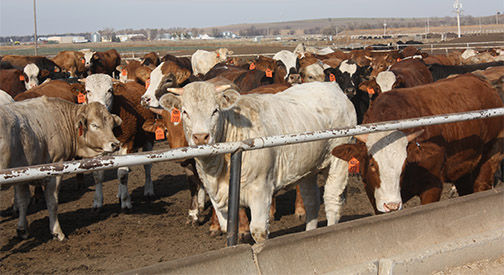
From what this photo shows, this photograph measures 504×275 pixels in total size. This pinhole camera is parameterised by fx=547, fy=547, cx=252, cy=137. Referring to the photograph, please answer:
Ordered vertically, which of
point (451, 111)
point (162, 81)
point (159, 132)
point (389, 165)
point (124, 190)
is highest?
point (162, 81)

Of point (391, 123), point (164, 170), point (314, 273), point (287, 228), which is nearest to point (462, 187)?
point (287, 228)

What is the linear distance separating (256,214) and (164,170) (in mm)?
6410

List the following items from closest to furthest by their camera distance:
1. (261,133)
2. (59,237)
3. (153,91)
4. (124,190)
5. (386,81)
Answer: (261,133), (59,237), (124,190), (153,91), (386,81)

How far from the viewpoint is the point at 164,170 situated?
10.6 m

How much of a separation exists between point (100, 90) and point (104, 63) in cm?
1785

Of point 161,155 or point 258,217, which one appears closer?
point 161,155

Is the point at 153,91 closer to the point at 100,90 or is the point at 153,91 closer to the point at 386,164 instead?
the point at 100,90

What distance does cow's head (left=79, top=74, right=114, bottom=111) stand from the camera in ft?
27.4

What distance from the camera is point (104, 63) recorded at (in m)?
25.4

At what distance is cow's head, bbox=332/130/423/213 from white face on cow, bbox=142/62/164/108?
419 centimetres

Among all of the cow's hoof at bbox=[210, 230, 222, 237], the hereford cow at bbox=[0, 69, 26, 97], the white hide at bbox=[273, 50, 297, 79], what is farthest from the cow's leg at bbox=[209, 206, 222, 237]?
the hereford cow at bbox=[0, 69, 26, 97]

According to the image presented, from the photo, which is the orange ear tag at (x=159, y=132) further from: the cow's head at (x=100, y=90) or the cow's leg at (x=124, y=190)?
the cow's head at (x=100, y=90)

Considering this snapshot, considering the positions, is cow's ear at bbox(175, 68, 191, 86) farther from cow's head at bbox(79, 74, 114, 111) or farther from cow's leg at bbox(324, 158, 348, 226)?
cow's leg at bbox(324, 158, 348, 226)

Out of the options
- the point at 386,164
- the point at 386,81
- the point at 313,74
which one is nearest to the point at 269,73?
the point at 313,74
